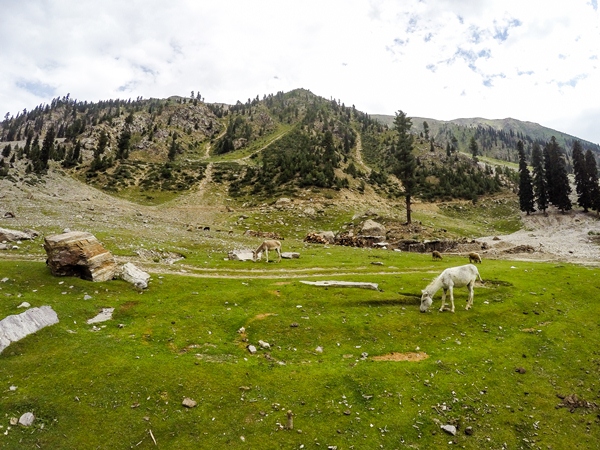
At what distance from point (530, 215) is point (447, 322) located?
96426 millimetres

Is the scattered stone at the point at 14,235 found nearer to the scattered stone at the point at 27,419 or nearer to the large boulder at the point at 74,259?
the large boulder at the point at 74,259

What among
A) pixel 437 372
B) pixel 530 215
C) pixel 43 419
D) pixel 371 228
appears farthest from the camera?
pixel 530 215

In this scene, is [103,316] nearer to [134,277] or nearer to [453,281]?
[134,277]

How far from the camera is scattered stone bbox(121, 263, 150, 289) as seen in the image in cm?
2491

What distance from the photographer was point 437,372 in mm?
15250

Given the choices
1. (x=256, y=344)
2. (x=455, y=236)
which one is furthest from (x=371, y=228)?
(x=256, y=344)

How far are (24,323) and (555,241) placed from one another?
76645mm

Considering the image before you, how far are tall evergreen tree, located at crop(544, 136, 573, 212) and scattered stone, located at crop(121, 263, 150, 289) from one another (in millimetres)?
106636

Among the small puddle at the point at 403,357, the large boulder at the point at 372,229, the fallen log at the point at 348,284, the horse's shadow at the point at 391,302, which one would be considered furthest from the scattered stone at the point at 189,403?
the large boulder at the point at 372,229

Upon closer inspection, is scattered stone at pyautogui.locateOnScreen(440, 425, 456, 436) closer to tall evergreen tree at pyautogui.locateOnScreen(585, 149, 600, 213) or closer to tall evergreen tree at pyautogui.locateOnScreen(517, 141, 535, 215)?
tall evergreen tree at pyautogui.locateOnScreen(585, 149, 600, 213)

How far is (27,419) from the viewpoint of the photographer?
442 inches

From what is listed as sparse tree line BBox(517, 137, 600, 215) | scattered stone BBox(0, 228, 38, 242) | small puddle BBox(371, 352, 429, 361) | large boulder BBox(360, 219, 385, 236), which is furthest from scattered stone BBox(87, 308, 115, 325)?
sparse tree line BBox(517, 137, 600, 215)

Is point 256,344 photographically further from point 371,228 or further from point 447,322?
point 371,228

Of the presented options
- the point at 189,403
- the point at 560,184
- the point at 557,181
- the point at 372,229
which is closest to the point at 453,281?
→ the point at 189,403
